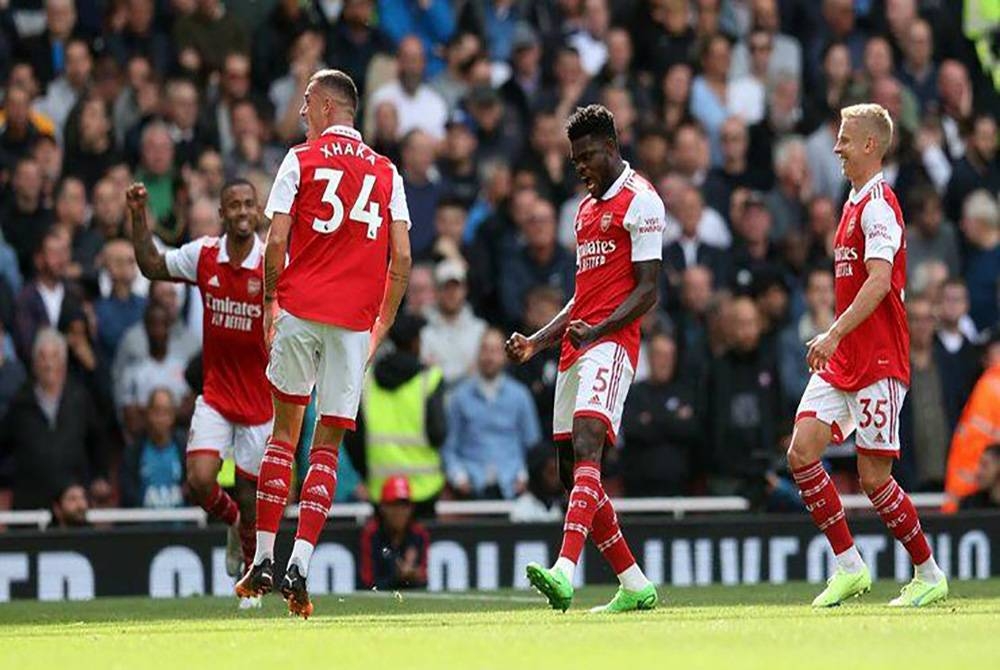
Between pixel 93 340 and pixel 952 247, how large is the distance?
305 inches

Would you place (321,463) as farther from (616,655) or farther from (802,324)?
(802,324)

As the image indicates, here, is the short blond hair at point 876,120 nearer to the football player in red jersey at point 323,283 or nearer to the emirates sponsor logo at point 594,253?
the emirates sponsor logo at point 594,253

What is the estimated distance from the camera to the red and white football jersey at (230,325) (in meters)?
14.9

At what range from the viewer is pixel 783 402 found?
19.3 m

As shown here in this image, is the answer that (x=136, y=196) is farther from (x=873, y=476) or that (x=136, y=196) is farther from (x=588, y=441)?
(x=873, y=476)

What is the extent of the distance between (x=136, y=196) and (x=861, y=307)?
4350mm

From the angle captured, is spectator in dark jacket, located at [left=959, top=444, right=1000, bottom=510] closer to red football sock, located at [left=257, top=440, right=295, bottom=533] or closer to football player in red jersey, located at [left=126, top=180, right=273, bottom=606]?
football player in red jersey, located at [left=126, top=180, right=273, bottom=606]

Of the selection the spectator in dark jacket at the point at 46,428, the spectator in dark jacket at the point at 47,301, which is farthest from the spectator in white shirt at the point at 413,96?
the spectator in dark jacket at the point at 46,428

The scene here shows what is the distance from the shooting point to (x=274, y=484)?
12.7m

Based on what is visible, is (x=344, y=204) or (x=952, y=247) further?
(x=952, y=247)

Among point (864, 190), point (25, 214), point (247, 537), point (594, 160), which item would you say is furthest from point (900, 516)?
point (25, 214)

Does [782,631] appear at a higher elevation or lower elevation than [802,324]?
lower

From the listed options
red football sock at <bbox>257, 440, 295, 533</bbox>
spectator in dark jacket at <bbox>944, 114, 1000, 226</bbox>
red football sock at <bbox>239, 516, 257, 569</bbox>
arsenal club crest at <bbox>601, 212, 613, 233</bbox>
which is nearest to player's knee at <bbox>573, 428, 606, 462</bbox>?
arsenal club crest at <bbox>601, 212, 613, 233</bbox>

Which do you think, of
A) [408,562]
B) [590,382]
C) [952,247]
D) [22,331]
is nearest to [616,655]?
[590,382]
